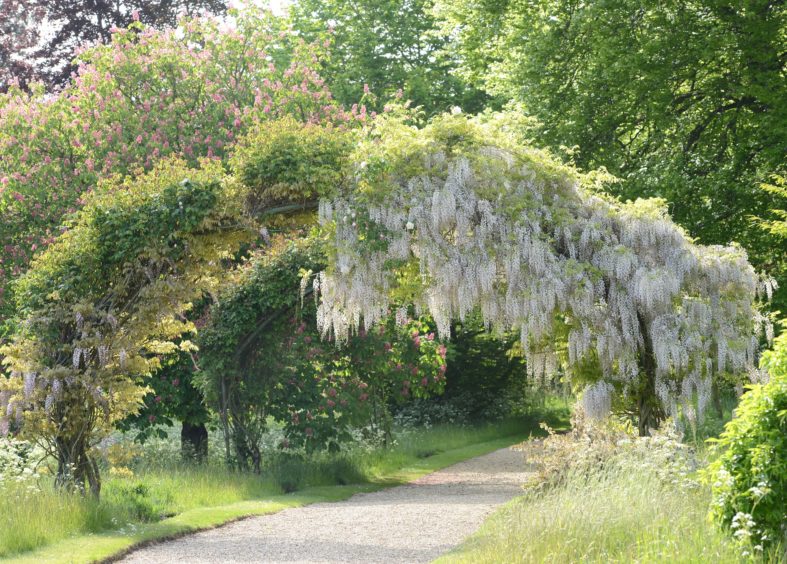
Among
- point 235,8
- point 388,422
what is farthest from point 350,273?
point 235,8

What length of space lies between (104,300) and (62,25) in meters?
14.5

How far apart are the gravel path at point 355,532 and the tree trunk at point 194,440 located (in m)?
3.24

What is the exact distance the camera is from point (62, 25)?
2286cm

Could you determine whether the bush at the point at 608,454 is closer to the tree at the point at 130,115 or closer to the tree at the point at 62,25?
the tree at the point at 130,115

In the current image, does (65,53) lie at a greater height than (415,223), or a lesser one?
greater

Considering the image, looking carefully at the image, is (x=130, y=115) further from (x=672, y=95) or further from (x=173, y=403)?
(x=672, y=95)

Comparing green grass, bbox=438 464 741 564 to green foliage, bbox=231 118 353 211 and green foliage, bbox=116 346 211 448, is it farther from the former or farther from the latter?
green foliage, bbox=116 346 211 448

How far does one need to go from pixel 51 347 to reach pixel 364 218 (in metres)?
3.33

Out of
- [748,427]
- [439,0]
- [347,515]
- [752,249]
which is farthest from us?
[439,0]

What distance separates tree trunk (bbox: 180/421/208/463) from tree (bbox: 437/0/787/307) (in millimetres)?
7141

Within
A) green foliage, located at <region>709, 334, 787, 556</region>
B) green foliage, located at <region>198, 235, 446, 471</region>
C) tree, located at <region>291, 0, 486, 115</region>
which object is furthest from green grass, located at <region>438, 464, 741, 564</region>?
tree, located at <region>291, 0, 486, 115</region>

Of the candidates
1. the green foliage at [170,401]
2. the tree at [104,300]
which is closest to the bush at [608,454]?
the tree at [104,300]

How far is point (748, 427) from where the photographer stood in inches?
257

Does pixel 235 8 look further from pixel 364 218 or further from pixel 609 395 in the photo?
pixel 609 395
